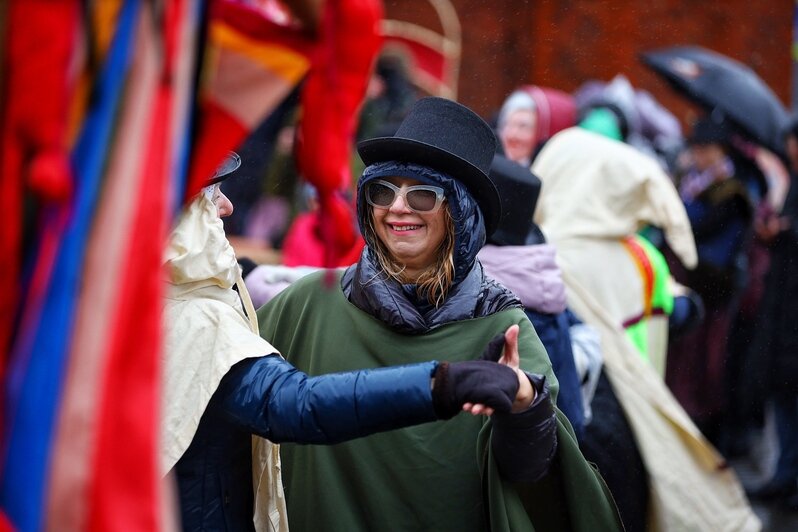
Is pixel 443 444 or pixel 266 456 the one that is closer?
pixel 266 456

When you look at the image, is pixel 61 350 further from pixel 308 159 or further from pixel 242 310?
pixel 242 310

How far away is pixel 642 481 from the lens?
5742 millimetres

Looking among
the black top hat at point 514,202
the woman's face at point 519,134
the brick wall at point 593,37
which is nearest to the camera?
the black top hat at point 514,202

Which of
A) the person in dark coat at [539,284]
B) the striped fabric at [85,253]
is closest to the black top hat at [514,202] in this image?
the person in dark coat at [539,284]

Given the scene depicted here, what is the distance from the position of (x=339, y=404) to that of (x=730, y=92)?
736 cm

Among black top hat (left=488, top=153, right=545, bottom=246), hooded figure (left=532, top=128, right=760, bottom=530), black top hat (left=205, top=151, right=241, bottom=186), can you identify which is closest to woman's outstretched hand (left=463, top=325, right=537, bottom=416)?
black top hat (left=205, top=151, right=241, bottom=186)

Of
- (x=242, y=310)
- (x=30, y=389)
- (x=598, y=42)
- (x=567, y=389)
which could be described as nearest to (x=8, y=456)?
(x=30, y=389)

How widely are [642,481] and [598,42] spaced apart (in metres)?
9.09

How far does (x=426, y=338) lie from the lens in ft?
12.3

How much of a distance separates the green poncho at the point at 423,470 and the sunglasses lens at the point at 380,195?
31 cm

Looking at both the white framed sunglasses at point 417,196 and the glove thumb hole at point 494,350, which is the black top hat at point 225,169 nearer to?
the white framed sunglasses at point 417,196

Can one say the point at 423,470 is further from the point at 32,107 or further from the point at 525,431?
the point at 32,107

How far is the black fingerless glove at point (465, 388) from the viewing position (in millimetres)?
2828

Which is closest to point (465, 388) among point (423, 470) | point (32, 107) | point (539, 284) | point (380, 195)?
point (423, 470)
